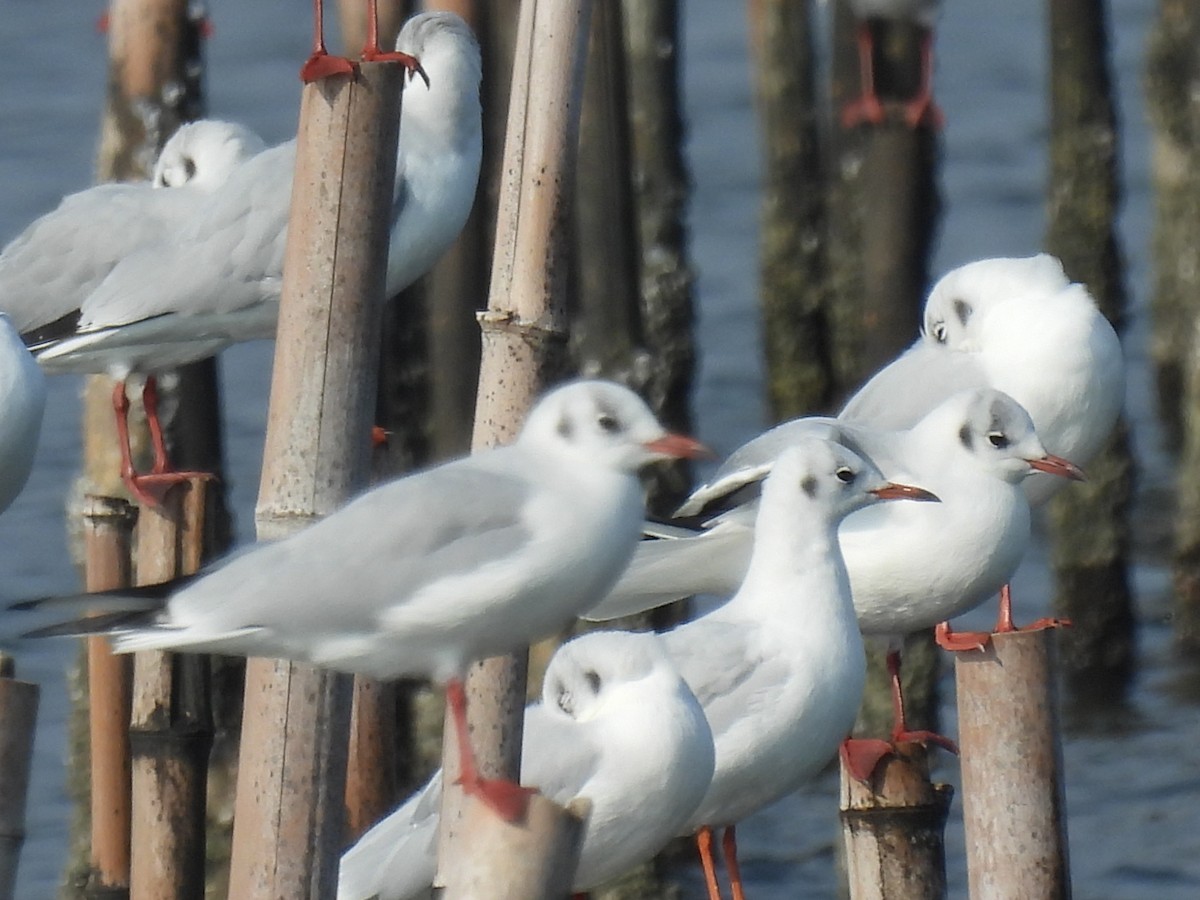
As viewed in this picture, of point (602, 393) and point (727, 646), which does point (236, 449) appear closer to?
point (727, 646)

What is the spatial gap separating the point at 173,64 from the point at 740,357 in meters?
7.74

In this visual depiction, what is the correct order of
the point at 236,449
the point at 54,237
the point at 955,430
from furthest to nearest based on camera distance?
the point at 236,449 → the point at 54,237 → the point at 955,430

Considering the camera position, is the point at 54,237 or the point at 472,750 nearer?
the point at 472,750

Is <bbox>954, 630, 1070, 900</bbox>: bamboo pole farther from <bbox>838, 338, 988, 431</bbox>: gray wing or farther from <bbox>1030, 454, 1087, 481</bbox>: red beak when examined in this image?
<bbox>838, 338, 988, 431</bbox>: gray wing

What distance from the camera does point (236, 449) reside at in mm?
13883

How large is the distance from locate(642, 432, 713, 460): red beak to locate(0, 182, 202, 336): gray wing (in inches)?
140

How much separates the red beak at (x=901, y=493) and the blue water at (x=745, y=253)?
3533mm

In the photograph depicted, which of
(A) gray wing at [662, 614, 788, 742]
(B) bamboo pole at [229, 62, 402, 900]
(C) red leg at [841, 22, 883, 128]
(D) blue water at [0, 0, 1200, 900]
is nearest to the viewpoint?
(B) bamboo pole at [229, 62, 402, 900]

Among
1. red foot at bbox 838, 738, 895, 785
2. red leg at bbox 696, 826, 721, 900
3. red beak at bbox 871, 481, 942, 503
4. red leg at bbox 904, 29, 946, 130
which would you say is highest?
red leg at bbox 904, 29, 946, 130

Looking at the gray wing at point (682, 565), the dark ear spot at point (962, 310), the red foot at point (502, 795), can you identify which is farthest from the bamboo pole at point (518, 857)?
the dark ear spot at point (962, 310)

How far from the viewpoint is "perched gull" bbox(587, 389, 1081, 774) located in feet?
19.9

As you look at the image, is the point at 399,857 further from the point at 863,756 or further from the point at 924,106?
the point at 924,106

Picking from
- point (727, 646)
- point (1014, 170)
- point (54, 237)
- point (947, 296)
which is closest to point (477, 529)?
point (727, 646)

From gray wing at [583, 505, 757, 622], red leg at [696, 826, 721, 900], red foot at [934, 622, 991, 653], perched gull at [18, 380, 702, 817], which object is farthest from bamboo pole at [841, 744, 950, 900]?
perched gull at [18, 380, 702, 817]
